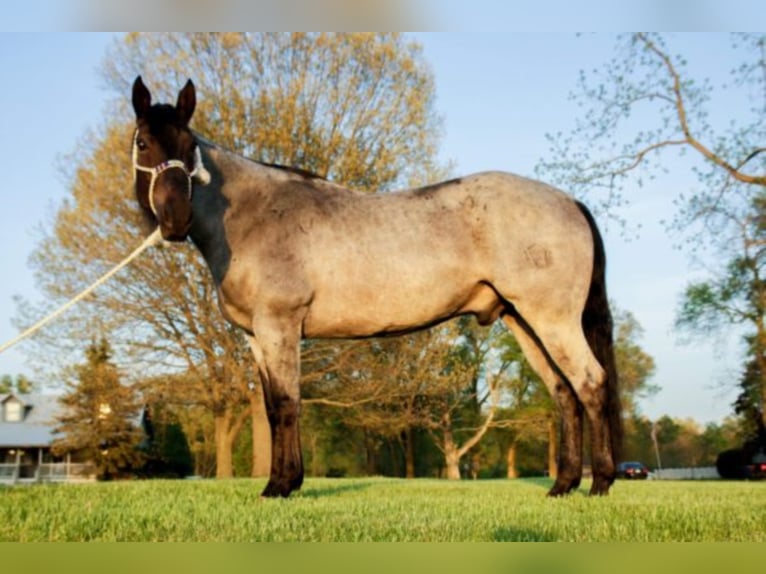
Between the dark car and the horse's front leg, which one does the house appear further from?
the horse's front leg

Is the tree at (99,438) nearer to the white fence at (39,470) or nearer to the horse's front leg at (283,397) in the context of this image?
the white fence at (39,470)

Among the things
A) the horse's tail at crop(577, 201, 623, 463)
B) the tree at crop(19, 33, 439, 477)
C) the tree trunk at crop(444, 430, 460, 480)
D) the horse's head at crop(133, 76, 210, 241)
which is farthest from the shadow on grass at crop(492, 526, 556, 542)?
the tree trunk at crop(444, 430, 460, 480)

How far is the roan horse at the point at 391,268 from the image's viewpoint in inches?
229

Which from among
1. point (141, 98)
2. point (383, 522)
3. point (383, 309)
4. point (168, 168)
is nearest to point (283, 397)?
point (383, 309)

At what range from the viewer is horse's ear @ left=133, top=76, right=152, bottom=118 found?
5465 mm

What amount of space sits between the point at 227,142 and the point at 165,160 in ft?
44.8

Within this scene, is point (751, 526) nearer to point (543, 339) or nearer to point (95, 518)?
point (543, 339)

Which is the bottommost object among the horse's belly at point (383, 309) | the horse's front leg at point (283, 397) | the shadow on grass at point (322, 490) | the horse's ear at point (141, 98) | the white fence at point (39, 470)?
the shadow on grass at point (322, 490)

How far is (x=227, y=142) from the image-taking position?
1869cm

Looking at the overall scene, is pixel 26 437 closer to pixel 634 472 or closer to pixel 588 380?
pixel 634 472

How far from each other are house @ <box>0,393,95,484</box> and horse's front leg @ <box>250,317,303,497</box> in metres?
49.6

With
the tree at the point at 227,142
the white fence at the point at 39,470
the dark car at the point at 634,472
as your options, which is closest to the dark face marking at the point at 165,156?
the tree at the point at 227,142

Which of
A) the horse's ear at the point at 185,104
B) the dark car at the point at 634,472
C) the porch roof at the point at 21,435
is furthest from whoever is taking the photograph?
the porch roof at the point at 21,435

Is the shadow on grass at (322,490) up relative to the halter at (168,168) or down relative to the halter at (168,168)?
down
